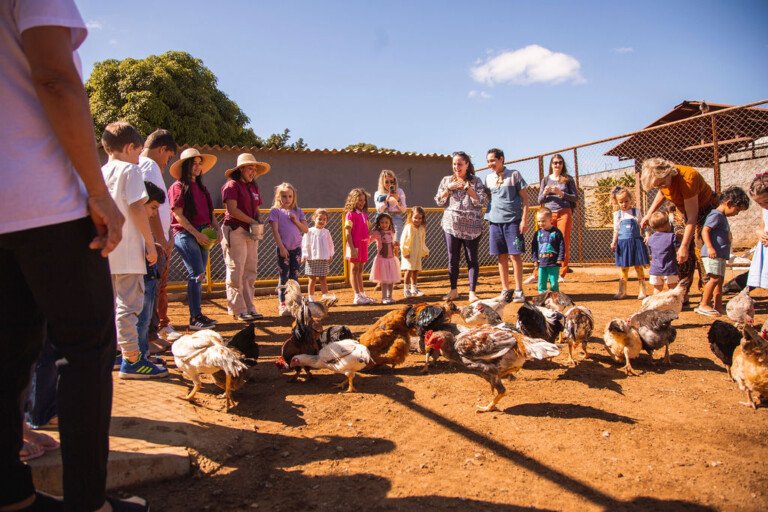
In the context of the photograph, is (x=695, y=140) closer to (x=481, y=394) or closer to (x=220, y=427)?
(x=481, y=394)

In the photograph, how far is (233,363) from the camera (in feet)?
10.6

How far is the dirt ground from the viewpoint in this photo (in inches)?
87.4

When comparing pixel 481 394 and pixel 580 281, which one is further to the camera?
pixel 580 281

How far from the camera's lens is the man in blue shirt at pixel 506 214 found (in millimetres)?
6590

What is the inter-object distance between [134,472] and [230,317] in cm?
439

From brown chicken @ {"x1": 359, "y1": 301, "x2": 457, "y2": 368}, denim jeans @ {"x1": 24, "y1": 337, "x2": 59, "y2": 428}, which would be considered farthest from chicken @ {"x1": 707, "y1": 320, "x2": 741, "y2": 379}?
denim jeans @ {"x1": 24, "y1": 337, "x2": 59, "y2": 428}

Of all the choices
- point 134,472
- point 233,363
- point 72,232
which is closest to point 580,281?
point 233,363

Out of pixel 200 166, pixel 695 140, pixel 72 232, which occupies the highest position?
pixel 695 140

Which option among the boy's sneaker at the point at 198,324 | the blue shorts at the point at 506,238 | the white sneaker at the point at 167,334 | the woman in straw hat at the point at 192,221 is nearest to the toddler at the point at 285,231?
the woman in straw hat at the point at 192,221

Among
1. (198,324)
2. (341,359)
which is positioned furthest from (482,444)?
(198,324)

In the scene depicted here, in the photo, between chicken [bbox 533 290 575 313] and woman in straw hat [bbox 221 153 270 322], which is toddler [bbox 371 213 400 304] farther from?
chicken [bbox 533 290 575 313]

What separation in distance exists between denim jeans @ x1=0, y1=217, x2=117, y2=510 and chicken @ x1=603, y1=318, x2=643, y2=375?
3623 millimetres

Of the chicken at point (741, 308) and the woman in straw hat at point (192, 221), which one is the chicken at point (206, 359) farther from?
the chicken at point (741, 308)

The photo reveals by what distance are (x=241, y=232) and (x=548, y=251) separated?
13.0ft
